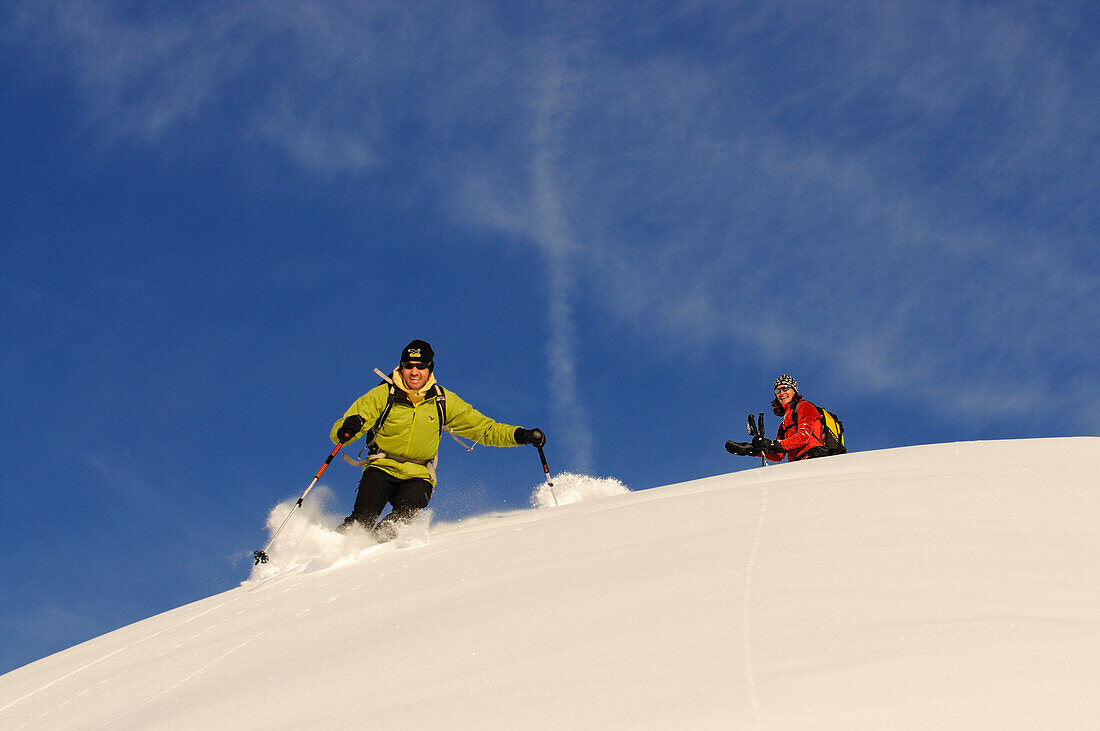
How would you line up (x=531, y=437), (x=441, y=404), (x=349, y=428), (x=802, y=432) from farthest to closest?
(x=802, y=432)
(x=531, y=437)
(x=441, y=404)
(x=349, y=428)

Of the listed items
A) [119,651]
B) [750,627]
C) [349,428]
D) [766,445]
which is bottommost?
[750,627]

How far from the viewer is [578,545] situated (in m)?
4.61

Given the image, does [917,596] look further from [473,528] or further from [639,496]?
[473,528]

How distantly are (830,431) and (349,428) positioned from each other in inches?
208

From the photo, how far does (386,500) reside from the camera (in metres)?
6.69

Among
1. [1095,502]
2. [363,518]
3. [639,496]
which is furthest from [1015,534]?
[363,518]

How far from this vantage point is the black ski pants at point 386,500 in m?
6.38

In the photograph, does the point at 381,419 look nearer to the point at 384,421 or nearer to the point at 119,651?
the point at 384,421

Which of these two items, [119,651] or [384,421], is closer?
[119,651]

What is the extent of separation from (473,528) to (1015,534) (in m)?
3.72

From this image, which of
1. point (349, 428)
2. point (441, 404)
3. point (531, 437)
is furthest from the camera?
point (531, 437)

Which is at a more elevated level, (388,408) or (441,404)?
(441,404)

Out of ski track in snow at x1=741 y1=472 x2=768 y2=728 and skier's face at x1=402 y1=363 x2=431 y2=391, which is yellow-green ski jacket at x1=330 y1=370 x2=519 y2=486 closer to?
skier's face at x1=402 y1=363 x2=431 y2=391

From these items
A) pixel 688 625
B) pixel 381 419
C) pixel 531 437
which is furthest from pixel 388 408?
pixel 688 625
